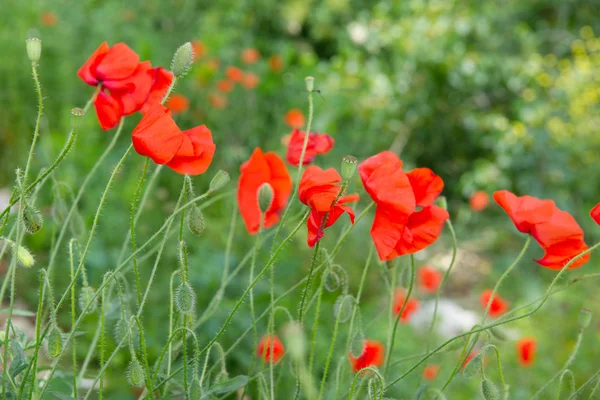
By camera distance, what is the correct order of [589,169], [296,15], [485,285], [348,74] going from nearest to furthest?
1. [485,285]
2. [589,169]
3. [348,74]
4. [296,15]

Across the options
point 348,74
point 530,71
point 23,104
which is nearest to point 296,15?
point 348,74

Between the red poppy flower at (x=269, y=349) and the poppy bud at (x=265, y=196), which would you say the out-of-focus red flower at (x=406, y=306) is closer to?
the red poppy flower at (x=269, y=349)

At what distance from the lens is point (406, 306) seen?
84.6 inches

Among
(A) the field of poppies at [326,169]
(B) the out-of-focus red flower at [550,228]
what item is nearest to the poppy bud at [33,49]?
(A) the field of poppies at [326,169]

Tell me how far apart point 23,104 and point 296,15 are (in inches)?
106

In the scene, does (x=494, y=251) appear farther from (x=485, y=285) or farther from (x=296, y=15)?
(x=296, y=15)

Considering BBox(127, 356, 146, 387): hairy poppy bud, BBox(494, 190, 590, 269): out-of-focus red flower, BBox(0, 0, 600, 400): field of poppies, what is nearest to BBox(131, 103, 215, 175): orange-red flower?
BBox(0, 0, 600, 400): field of poppies

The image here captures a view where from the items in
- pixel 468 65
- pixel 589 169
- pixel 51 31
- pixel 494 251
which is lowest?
pixel 494 251

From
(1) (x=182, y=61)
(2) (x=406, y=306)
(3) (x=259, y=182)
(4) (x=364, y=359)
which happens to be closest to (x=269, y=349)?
(4) (x=364, y=359)

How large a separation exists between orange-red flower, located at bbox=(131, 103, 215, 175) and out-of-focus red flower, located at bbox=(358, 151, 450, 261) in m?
0.20

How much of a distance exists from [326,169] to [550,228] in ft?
1.80

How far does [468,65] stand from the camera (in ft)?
15.2

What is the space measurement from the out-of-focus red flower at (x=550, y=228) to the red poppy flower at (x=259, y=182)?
31 cm

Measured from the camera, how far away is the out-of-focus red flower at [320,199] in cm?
90
